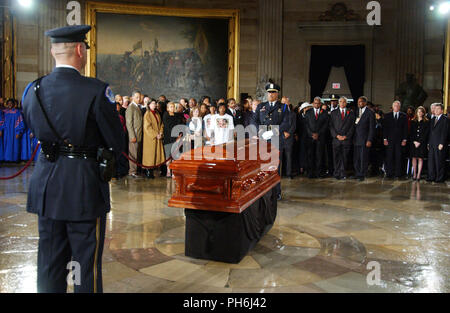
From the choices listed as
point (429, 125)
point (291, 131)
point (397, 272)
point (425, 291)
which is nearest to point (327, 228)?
point (397, 272)

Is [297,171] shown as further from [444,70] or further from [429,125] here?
[444,70]

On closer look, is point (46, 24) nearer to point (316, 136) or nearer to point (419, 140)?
point (316, 136)

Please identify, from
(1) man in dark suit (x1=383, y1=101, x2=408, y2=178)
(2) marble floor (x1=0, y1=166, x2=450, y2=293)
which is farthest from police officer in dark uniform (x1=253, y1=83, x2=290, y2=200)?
(1) man in dark suit (x1=383, y1=101, x2=408, y2=178)

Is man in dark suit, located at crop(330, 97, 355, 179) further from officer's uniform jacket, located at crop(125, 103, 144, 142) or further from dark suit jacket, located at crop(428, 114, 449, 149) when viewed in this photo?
officer's uniform jacket, located at crop(125, 103, 144, 142)

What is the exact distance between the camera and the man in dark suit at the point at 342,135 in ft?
31.6

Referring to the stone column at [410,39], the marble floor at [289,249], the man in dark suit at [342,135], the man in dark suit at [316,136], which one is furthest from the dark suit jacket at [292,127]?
the stone column at [410,39]

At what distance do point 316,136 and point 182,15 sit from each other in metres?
7.14

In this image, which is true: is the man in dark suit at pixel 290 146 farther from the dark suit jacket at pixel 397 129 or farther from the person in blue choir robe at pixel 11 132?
the person in blue choir robe at pixel 11 132

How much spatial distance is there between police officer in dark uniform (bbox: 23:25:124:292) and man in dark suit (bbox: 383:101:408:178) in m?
8.35

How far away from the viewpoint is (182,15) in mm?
14570

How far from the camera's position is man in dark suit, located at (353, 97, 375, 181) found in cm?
957

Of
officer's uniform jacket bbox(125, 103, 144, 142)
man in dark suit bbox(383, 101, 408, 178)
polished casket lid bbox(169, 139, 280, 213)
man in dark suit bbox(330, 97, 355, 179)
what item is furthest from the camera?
man in dark suit bbox(383, 101, 408, 178)

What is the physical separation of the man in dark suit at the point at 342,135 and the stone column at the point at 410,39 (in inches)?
204

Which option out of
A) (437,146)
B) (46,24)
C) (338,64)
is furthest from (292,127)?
(46,24)
